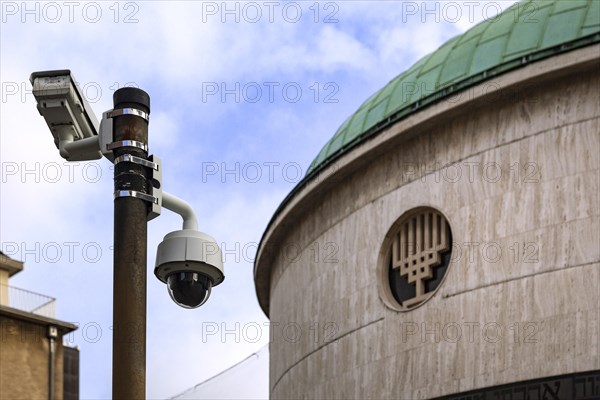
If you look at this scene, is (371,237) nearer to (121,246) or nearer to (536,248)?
(536,248)

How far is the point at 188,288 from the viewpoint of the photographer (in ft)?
28.1

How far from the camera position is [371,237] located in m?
23.4

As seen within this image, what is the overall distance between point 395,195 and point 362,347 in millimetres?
3046

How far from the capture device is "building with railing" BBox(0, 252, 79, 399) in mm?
25891

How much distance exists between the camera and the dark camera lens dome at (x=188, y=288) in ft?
28.0

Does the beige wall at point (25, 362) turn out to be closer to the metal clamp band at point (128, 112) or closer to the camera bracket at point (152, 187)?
the camera bracket at point (152, 187)

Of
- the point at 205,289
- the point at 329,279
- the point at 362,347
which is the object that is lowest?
the point at 205,289

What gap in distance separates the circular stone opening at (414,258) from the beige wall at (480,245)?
211 millimetres

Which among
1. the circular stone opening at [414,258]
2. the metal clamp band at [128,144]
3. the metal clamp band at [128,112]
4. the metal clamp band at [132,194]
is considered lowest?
the metal clamp band at [132,194]

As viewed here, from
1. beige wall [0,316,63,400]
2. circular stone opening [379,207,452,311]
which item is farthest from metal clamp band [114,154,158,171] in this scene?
beige wall [0,316,63,400]

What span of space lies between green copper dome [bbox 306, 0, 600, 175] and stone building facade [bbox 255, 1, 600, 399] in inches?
1.6

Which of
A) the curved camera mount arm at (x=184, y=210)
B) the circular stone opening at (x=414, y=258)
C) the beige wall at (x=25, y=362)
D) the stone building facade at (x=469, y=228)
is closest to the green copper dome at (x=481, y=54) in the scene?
the stone building facade at (x=469, y=228)

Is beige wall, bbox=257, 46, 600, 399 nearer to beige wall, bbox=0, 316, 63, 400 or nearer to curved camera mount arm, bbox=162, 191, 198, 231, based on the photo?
beige wall, bbox=0, 316, 63, 400

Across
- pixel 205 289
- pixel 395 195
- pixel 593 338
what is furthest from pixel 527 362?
pixel 205 289
